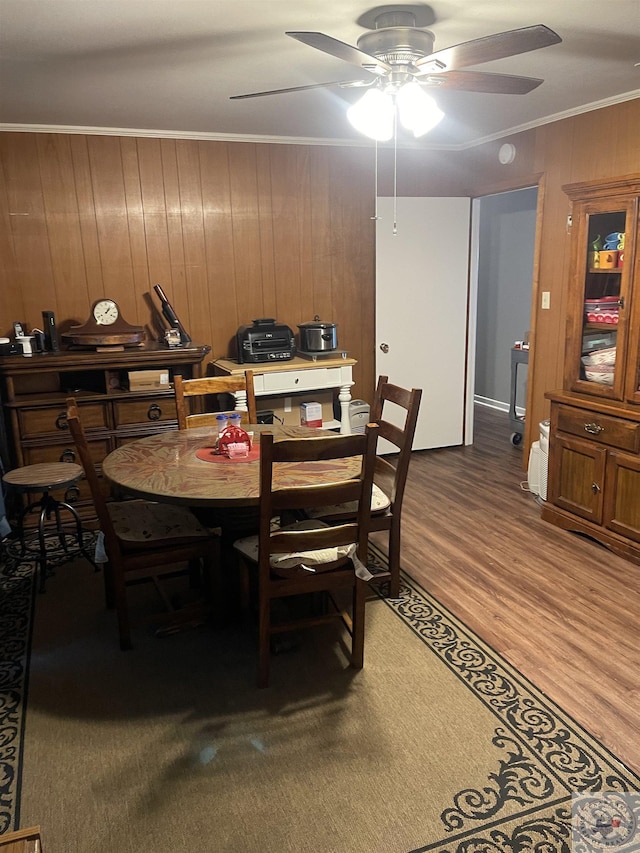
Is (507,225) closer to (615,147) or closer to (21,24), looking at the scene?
(615,147)

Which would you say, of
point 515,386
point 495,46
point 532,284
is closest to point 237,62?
point 495,46

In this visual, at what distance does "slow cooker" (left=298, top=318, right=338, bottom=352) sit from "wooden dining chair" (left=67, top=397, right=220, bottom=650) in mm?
2002

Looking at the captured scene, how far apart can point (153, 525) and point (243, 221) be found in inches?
105

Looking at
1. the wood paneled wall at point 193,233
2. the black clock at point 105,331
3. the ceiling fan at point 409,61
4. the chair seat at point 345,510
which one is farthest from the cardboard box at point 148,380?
the ceiling fan at point 409,61

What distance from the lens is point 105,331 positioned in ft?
13.4

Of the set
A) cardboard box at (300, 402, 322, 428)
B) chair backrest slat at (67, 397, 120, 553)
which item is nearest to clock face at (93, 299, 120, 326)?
cardboard box at (300, 402, 322, 428)

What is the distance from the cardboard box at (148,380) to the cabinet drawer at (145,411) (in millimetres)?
70

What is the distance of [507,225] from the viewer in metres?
6.35

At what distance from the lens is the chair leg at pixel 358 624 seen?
8.07 ft

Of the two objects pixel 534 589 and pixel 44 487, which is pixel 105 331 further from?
pixel 534 589

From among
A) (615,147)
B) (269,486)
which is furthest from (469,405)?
(269,486)

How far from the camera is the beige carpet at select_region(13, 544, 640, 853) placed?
1.82m

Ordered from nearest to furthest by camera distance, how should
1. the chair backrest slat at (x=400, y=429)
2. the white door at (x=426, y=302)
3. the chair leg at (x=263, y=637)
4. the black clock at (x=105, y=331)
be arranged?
the chair leg at (x=263, y=637) → the chair backrest slat at (x=400, y=429) → the black clock at (x=105, y=331) → the white door at (x=426, y=302)

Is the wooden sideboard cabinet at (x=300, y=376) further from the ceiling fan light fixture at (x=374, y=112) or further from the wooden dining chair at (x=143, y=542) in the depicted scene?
the ceiling fan light fixture at (x=374, y=112)
